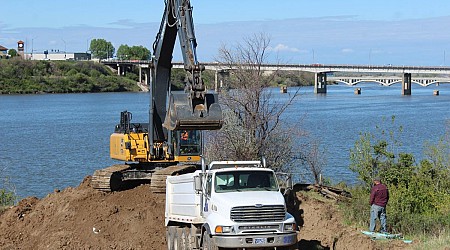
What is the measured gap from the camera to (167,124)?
67.5 ft

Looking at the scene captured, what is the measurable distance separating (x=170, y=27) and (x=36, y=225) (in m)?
7.89

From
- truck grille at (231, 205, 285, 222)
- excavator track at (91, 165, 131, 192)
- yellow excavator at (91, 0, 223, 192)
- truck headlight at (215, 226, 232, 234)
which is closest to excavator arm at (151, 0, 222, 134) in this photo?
yellow excavator at (91, 0, 223, 192)

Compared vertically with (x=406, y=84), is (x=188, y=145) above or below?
below

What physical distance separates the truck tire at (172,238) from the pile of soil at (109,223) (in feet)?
4.14

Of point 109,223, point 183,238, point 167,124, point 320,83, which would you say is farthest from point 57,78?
point 183,238

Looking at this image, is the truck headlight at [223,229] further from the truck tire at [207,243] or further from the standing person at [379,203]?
the standing person at [379,203]

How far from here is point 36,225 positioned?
82.8ft

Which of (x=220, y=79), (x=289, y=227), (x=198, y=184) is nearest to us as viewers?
(x=289, y=227)

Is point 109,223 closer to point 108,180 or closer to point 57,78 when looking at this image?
point 108,180

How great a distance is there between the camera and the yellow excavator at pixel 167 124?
19859 millimetres

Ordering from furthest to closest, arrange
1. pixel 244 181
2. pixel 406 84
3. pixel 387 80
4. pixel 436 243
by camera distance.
Answer: pixel 387 80, pixel 406 84, pixel 436 243, pixel 244 181

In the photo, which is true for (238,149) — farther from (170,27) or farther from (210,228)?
(210,228)

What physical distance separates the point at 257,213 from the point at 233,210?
55 cm

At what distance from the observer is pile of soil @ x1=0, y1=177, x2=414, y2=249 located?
22406 mm
